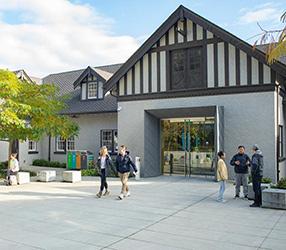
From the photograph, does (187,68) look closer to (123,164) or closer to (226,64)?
(226,64)

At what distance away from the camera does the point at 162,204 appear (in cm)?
1034

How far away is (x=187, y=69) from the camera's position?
1688 centimetres

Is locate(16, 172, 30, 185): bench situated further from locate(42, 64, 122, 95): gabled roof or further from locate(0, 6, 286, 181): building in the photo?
locate(42, 64, 122, 95): gabled roof

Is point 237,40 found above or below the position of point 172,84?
above

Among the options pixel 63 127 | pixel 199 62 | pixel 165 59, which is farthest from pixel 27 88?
pixel 199 62

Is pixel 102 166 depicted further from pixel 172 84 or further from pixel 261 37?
pixel 261 37

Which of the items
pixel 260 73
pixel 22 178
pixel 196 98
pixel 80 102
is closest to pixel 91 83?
pixel 80 102

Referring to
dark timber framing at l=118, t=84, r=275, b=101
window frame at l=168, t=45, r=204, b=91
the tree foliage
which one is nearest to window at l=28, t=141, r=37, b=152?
the tree foliage

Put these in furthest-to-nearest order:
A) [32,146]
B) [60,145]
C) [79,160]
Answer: [32,146] → [60,145] → [79,160]

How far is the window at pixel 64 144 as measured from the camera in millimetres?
24203

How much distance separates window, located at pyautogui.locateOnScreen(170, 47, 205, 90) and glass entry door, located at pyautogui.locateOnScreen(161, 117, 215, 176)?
6.24 ft

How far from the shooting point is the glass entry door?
56.0ft

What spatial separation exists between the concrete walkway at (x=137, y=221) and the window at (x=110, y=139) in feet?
29.9

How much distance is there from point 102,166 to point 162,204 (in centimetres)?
273
